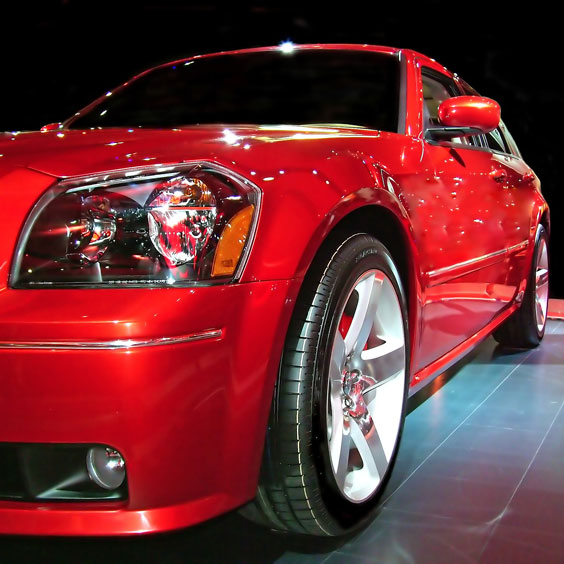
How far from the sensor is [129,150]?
1417mm

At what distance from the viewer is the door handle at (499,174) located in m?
2.82

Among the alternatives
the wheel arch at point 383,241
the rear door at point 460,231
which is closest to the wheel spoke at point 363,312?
the wheel arch at point 383,241

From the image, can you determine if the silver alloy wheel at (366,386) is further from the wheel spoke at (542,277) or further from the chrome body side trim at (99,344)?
the wheel spoke at (542,277)

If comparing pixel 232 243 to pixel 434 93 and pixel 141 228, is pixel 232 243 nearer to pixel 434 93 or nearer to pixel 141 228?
pixel 141 228

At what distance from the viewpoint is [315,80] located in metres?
2.48

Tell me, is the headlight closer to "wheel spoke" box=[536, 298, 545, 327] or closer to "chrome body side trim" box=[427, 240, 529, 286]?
"chrome body side trim" box=[427, 240, 529, 286]

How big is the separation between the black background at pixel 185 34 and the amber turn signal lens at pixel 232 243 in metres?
4.85

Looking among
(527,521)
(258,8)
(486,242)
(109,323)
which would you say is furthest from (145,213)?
(258,8)

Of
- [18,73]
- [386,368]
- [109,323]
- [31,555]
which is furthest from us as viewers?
[18,73]

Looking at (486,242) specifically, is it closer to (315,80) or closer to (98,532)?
(315,80)

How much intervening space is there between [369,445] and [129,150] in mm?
901

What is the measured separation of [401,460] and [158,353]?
1.20m

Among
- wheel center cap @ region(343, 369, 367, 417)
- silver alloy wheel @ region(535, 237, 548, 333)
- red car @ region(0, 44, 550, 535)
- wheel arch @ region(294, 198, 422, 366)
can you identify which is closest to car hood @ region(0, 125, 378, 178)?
red car @ region(0, 44, 550, 535)

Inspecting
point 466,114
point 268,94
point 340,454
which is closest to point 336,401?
point 340,454
